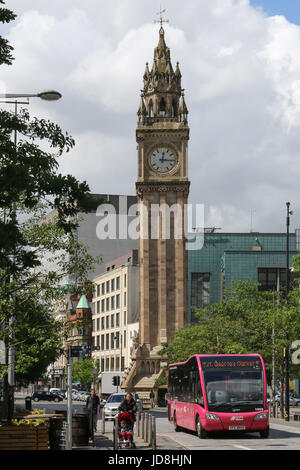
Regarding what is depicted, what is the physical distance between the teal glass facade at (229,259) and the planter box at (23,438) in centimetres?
10287

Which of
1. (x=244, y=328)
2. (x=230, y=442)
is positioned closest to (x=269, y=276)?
(x=244, y=328)

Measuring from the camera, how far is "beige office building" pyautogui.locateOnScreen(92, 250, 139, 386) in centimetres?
12762

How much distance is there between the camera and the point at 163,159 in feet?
343

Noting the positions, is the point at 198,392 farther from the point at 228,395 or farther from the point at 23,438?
the point at 23,438

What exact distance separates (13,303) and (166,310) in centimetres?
7318

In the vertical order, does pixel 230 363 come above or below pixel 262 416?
above

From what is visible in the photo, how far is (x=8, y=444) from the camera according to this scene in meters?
23.8

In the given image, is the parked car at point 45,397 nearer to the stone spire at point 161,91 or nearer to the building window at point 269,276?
the stone spire at point 161,91

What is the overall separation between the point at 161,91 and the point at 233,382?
257ft

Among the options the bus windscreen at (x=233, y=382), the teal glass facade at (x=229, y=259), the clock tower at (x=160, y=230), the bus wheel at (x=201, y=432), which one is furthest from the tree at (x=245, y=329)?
the teal glass facade at (x=229, y=259)

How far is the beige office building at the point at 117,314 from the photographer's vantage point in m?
128

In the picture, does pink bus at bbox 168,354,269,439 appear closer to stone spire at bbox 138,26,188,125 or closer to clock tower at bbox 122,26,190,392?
clock tower at bbox 122,26,190,392
